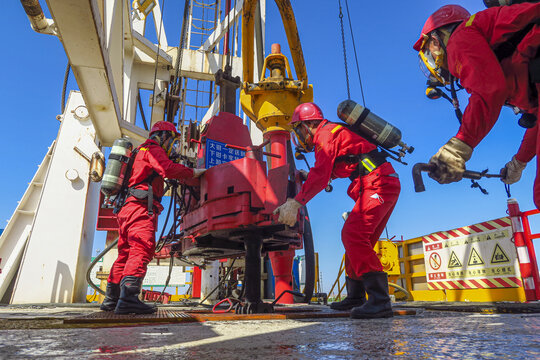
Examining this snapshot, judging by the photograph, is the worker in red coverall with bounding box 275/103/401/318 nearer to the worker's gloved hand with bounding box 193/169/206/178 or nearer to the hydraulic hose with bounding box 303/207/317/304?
the worker's gloved hand with bounding box 193/169/206/178

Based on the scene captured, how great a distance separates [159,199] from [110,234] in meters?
5.64

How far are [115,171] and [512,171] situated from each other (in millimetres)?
3519

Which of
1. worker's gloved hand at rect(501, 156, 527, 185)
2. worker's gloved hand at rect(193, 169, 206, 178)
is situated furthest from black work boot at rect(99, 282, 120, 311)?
worker's gloved hand at rect(501, 156, 527, 185)

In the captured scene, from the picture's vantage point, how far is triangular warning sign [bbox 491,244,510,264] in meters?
5.59

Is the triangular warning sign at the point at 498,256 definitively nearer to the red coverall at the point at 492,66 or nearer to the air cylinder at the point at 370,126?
the air cylinder at the point at 370,126

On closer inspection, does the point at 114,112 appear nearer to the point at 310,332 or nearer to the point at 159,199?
the point at 159,199

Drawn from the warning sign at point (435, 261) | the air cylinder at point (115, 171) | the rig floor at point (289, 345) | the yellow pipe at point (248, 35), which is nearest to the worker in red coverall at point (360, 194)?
the rig floor at point (289, 345)

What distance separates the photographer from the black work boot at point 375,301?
250 cm

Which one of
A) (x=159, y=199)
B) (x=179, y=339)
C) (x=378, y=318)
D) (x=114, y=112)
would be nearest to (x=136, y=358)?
(x=179, y=339)

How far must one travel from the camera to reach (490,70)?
1575 millimetres

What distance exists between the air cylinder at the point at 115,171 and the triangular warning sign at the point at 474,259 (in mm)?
5795

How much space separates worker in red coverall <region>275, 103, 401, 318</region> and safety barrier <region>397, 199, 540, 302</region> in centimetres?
360

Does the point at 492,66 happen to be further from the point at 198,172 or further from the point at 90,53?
the point at 90,53

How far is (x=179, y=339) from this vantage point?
4.67 feet
